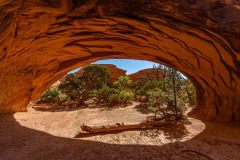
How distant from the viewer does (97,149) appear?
16.2 ft

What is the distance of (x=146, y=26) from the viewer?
5.27 metres

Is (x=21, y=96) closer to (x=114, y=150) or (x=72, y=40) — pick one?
(x=72, y=40)

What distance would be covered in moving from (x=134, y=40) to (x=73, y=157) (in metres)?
4.36

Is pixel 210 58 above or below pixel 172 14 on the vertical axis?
below

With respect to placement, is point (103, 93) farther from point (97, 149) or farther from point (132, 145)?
point (97, 149)

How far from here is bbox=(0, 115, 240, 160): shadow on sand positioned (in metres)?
4.41

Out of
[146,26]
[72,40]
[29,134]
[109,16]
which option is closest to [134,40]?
[146,26]

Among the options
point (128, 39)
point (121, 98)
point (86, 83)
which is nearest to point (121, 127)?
point (128, 39)

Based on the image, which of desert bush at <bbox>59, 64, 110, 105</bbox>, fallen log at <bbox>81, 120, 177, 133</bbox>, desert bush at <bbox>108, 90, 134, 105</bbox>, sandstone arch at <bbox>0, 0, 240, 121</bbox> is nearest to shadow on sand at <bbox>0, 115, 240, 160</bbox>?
fallen log at <bbox>81, 120, 177, 133</bbox>

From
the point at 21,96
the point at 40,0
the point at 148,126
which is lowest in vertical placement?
the point at 148,126

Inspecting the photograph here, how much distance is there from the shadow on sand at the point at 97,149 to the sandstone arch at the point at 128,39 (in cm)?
236

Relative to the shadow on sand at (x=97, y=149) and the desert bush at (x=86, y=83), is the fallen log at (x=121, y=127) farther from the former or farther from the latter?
the desert bush at (x=86, y=83)

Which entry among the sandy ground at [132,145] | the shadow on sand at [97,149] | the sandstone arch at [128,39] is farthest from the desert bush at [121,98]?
the shadow on sand at [97,149]

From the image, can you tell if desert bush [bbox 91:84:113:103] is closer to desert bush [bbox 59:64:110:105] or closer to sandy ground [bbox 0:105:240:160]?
desert bush [bbox 59:64:110:105]
